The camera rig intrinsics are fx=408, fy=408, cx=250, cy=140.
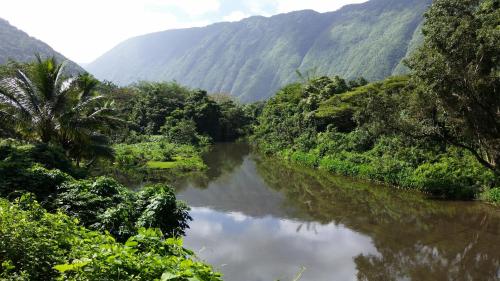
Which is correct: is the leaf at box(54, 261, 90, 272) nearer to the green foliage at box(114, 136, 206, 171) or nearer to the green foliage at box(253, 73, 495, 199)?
the green foliage at box(253, 73, 495, 199)

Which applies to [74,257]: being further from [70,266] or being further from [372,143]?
[372,143]

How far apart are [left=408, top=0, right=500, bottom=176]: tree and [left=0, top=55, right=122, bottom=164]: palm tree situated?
1310 centimetres

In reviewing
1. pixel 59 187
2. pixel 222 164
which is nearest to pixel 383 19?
pixel 222 164

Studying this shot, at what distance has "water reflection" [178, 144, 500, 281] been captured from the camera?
11.3 meters

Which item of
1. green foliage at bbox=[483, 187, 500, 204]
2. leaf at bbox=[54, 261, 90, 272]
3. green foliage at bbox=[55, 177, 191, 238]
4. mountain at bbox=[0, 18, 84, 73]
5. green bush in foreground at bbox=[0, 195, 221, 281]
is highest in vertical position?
mountain at bbox=[0, 18, 84, 73]

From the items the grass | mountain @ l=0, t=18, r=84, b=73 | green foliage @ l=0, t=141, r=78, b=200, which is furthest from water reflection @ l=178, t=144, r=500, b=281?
mountain @ l=0, t=18, r=84, b=73

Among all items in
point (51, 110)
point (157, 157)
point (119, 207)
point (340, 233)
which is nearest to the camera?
point (119, 207)

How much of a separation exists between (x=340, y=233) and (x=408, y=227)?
8.91ft

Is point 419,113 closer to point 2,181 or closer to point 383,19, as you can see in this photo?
point 2,181

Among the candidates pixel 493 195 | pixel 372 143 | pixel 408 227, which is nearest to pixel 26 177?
pixel 408 227

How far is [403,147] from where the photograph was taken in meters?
23.2

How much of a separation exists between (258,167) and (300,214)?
47.6ft

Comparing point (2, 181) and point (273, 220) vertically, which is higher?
point (2, 181)

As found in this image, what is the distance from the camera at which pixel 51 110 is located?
1501 cm
